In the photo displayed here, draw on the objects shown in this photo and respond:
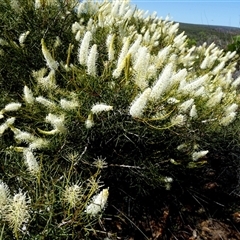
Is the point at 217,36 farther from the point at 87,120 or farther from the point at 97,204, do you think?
the point at 97,204

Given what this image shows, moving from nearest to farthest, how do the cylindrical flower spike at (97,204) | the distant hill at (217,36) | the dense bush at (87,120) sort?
the cylindrical flower spike at (97,204) → the dense bush at (87,120) → the distant hill at (217,36)

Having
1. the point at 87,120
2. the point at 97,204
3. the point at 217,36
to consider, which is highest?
the point at 87,120

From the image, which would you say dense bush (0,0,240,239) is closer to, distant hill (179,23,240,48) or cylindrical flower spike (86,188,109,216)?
cylindrical flower spike (86,188,109,216)

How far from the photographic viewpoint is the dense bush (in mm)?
2432

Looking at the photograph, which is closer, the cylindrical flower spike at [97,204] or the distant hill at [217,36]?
the cylindrical flower spike at [97,204]

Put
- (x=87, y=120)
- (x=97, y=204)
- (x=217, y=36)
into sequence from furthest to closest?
(x=217, y=36) < (x=87, y=120) < (x=97, y=204)

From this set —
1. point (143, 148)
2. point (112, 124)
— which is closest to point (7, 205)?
point (112, 124)

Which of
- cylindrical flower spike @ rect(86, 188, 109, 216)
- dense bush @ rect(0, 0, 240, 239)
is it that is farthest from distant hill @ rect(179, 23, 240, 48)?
cylindrical flower spike @ rect(86, 188, 109, 216)

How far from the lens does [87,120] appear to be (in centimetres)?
277

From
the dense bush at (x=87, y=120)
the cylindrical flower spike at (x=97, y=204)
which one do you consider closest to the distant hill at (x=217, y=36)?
the dense bush at (x=87, y=120)

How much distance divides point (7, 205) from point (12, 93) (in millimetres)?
1922

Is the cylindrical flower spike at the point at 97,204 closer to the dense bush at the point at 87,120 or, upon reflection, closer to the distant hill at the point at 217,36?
the dense bush at the point at 87,120

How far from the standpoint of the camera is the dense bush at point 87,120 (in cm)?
243

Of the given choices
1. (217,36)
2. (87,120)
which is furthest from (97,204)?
(217,36)
